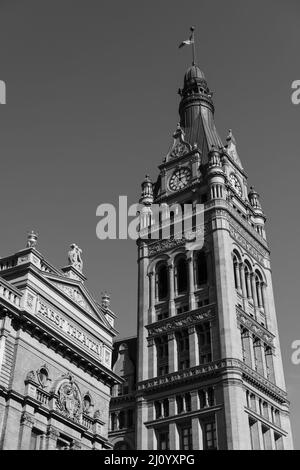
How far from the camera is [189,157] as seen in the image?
325 ft

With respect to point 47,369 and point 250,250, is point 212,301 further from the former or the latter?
point 47,369

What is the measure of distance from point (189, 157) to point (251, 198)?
10.9 m

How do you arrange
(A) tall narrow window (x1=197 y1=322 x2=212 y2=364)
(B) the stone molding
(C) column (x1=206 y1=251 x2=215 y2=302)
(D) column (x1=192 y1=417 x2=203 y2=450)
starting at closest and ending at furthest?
(D) column (x1=192 y1=417 x2=203 y2=450), (A) tall narrow window (x1=197 y1=322 x2=212 y2=364), (B) the stone molding, (C) column (x1=206 y1=251 x2=215 y2=302)

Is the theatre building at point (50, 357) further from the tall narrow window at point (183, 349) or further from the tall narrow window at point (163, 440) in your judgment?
the tall narrow window at point (183, 349)

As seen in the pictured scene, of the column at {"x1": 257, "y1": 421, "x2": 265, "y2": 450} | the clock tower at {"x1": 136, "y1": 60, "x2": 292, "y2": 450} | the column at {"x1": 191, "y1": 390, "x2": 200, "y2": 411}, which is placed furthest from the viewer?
the column at {"x1": 191, "y1": 390, "x2": 200, "y2": 411}

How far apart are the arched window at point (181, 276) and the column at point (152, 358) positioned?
24.2ft

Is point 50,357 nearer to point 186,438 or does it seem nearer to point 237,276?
point 186,438

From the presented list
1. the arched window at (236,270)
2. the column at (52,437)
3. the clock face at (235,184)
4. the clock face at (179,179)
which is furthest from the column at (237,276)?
the column at (52,437)

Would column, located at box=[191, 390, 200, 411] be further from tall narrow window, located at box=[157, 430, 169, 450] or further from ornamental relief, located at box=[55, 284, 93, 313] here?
ornamental relief, located at box=[55, 284, 93, 313]

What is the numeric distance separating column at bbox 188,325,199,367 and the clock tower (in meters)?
0.13

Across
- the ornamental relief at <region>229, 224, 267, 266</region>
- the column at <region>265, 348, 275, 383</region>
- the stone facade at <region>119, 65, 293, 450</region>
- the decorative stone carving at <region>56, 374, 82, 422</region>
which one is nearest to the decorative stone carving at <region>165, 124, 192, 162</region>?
the stone facade at <region>119, 65, 293, 450</region>

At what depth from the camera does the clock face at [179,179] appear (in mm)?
97062

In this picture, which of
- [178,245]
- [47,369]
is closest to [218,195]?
[178,245]

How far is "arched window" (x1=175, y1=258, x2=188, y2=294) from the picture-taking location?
3462 inches
